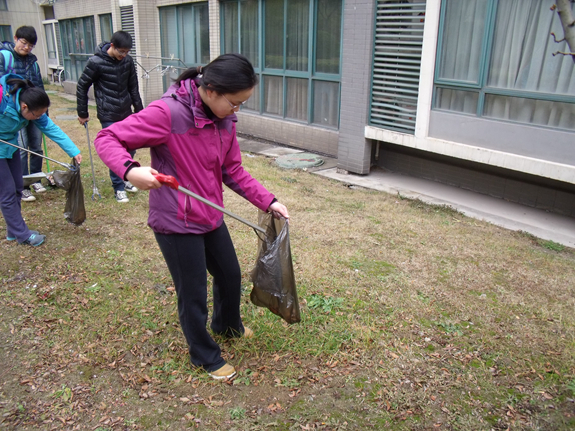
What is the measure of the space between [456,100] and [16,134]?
16.9 ft

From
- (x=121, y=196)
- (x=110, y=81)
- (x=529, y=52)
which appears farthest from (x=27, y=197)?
(x=529, y=52)

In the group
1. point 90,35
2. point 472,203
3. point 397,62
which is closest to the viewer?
point 472,203

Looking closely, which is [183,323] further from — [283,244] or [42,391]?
[42,391]

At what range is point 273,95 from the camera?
1024cm

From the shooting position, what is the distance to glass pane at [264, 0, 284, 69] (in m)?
9.61

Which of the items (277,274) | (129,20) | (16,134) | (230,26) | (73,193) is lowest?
(73,193)

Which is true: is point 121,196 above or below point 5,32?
below

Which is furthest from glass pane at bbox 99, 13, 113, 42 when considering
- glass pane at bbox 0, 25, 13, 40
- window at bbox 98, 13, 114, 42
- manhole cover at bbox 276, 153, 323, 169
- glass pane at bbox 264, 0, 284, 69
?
manhole cover at bbox 276, 153, 323, 169

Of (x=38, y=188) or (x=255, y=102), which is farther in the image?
(x=255, y=102)

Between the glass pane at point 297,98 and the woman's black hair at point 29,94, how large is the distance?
562 cm

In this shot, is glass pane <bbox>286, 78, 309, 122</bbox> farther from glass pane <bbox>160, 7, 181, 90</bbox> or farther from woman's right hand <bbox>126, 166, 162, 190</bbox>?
woman's right hand <bbox>126, 166, 162, 190</bbox>

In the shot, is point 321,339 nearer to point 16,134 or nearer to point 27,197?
point 16,134

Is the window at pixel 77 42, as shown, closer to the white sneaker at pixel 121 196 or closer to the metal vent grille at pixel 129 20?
the metal vent grille at pixel 129 20

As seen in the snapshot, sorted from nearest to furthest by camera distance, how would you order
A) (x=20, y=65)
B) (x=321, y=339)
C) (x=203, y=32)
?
1. (x=321, y=339)
2. (x=20, y=65)
3. (x=203, y=32)
